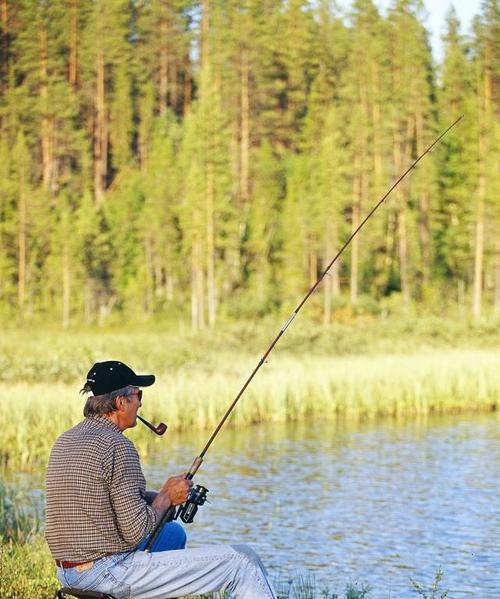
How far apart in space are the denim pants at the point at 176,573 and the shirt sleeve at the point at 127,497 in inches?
A: 5.0

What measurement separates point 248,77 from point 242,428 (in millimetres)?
42571

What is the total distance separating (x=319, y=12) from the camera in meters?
71.0

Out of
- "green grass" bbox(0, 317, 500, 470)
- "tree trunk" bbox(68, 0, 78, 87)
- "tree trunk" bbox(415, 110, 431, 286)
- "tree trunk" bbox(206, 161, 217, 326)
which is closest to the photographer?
"green grass" bbox(0, 317, 500, 470)

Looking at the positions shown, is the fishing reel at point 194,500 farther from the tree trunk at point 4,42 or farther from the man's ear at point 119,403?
the tree trunk at point 4,42

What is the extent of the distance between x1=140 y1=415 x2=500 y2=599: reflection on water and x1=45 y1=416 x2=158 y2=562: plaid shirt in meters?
4.27

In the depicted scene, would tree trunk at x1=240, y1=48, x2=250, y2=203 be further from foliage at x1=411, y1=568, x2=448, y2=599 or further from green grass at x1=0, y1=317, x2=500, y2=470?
foliage at x1=411, y1=568, x2=448, y2=599

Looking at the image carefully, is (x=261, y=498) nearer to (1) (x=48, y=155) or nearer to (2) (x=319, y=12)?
(1) (x=48, y=155)

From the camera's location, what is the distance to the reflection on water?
10.6 m

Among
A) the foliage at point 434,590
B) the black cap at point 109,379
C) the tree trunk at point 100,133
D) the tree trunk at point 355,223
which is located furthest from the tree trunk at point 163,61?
the black cap at point 109,379

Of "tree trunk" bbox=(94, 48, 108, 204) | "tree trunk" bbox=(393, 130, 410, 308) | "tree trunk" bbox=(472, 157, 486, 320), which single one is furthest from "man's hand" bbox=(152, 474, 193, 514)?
"tree trunk" bbox=(94, 48, 108, 204)

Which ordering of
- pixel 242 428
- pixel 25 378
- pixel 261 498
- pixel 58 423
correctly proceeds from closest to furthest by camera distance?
1. pixel 261 498
2. pixel 58 423
3. pixel 242 428
4. pixel 25 378

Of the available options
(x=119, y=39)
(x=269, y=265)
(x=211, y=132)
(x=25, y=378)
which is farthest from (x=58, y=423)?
(x=119, y=39)

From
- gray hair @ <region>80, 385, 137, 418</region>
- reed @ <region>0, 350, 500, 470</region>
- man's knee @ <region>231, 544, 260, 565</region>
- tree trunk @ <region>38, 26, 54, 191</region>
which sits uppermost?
tree trunk @ <region>38, 26, 54, 191</region>

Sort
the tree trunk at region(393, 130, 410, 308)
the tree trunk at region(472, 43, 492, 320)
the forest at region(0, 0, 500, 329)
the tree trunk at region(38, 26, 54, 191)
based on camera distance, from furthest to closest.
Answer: the tree trunk at region(38, 26, 54, 191), the tree trunk at region(393, 130, 410, 308), the tree trunk at region(472, 43, 492, 320), the forest at region(0, 0, 500, 329)
